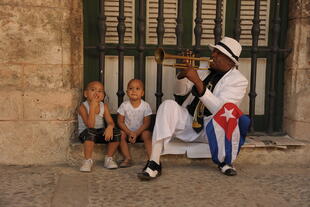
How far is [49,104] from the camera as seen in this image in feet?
11.7

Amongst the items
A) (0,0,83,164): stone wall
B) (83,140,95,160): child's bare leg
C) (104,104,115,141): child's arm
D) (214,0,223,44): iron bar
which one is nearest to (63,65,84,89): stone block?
(0,0,83,164): stone wall

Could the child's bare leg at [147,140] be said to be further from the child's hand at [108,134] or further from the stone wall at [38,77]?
the stone wall at [38,77]

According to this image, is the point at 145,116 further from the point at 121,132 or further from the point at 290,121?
the point at 290,121

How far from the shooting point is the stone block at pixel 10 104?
11.4ft

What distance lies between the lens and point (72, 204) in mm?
2723

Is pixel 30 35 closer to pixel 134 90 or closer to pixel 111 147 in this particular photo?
pixel 134 90

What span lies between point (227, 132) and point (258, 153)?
652 millimetres

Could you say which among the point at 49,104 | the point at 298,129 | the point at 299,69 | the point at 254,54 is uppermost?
the point at 254,54

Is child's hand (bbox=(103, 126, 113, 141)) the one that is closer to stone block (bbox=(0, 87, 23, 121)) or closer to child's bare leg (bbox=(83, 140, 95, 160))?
child's bare leg (bbox=(83, 140, 95, 160))

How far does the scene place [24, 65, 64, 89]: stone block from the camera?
3512mm

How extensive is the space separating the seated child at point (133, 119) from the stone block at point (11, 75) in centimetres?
99

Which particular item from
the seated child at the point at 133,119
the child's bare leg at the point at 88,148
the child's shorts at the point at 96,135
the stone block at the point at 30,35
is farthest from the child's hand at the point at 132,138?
the stone block at the point at 30,35

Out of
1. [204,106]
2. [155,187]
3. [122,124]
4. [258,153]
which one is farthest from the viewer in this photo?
[258,153]

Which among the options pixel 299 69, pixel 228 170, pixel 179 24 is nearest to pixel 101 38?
pixel 179 24
